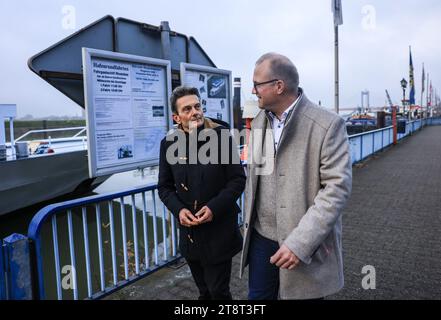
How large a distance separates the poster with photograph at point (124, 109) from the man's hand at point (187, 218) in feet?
5.36

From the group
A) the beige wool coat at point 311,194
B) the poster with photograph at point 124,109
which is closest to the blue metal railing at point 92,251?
the poster with photograph at point 124,109

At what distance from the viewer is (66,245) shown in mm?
7477

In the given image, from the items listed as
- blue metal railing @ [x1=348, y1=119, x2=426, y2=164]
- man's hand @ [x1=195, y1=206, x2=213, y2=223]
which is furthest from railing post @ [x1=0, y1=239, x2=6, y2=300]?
blue metal railing @ [x1=348, y1=119, x2=426, y2=164]

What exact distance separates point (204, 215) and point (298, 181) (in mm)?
763

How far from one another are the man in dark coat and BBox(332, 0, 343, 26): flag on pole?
759 cm

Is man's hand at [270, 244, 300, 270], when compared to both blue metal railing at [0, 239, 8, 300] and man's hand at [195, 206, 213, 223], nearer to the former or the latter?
man's hand at [195, 206, 213, 223]

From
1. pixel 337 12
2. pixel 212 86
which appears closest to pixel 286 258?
pixel 212 86

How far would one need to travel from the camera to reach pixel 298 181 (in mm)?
2025

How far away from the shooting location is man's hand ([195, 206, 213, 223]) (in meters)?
2.52

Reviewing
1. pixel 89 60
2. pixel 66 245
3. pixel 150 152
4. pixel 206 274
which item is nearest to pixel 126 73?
pixel 89 60

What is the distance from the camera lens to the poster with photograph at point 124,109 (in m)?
3.83

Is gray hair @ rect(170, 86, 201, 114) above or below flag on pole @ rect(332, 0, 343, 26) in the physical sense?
below
